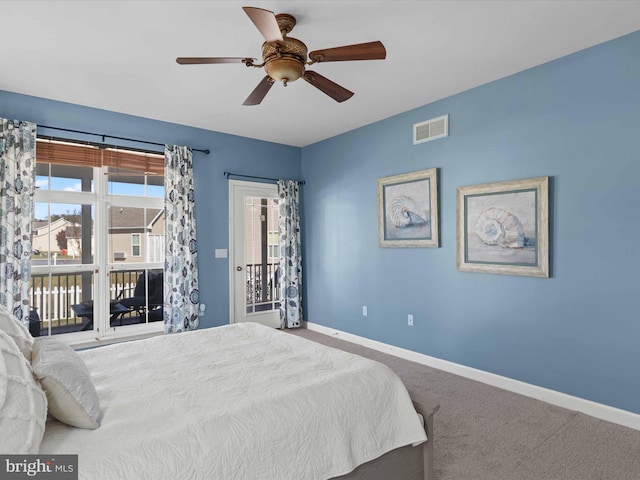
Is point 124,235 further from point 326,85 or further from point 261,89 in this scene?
point 326,85

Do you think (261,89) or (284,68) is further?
(261,89)

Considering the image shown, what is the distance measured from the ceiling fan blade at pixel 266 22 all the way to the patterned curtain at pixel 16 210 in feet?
9.45

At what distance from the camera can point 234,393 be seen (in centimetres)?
173

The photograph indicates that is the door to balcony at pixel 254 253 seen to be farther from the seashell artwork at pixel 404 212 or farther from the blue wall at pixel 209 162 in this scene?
the seashell artwork at pixel 404 212

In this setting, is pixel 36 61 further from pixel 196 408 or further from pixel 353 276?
pixel 353 276

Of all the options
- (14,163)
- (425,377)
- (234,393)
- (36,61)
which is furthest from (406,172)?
(14,163)

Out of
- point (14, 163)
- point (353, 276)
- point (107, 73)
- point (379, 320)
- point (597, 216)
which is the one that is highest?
point (107, 73)

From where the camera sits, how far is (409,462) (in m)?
1.88

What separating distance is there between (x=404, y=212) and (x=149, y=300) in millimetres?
3171

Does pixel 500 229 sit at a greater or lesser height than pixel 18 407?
greater

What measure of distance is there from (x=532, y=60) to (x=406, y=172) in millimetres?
1563

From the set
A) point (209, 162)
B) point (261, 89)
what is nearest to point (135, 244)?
point (209, 162)

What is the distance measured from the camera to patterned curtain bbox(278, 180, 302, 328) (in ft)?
17.8

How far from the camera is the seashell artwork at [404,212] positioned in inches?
161
